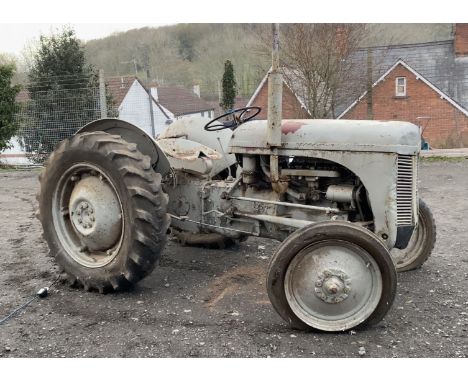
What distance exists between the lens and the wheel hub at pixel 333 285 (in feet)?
10.5

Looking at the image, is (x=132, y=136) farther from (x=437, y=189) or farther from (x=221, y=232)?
(x=437, y=189)

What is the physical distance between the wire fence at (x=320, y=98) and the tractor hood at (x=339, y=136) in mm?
2488

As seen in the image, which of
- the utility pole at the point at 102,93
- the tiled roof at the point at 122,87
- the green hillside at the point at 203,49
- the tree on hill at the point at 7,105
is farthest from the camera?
the tiled roof at the point at 122,87

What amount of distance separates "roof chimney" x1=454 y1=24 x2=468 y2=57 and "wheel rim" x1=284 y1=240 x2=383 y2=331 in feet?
61.6

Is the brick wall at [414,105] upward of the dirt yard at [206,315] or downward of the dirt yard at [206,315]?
upward

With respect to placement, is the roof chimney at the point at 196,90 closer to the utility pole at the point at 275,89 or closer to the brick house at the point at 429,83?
the brick house at the point at 429,83

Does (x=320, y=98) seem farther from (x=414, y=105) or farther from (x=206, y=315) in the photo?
(x=206, y=315)

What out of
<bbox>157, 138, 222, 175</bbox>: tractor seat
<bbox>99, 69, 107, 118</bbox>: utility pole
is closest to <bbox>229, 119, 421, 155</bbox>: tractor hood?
<bbox>157, 138, 222, 175</bbox>: tractor seat

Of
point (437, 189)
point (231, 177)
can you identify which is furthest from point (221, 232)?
point (437, 189)

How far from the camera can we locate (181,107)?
26.7 meters

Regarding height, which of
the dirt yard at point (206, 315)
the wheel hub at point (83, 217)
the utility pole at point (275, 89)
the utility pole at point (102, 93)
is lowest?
the dirt yard at point (206, 315)

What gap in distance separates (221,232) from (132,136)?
3.67 feet

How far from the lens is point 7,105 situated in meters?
13.0

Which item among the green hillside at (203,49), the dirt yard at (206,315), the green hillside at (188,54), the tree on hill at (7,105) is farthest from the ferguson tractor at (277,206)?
the tree on hill at (7,105)
